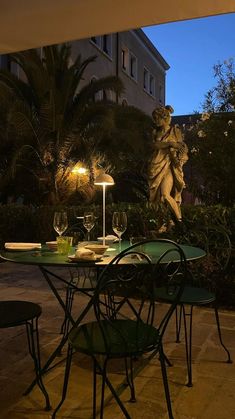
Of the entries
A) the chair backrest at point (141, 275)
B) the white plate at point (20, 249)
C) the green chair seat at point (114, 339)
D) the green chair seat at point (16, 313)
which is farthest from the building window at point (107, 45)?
the green chair seat at point (114, 339)

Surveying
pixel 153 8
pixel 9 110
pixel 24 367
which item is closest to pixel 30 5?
pixel 153 8

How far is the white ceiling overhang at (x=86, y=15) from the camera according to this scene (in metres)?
3.08

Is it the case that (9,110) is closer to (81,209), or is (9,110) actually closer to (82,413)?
(81,209)

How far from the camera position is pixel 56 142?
9.96 metres

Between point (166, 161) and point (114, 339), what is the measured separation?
426 cm

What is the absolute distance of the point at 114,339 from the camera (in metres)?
2.40

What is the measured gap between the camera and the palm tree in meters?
9.75

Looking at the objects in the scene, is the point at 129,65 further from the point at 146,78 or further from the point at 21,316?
the point at 21,316

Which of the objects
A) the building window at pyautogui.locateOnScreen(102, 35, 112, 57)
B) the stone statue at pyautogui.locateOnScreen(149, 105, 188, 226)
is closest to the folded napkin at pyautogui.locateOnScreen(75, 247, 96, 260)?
the stone statue at pyautogui.locateOnScreen(149, 105, 188, 226)

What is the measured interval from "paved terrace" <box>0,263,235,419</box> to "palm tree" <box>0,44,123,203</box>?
619 cm

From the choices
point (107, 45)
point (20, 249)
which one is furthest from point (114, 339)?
point (107, 45)

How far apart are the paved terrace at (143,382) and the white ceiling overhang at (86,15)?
8.45ft

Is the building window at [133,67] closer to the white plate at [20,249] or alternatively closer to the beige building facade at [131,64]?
the beige building facade at [131,64]

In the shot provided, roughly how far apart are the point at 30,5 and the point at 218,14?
1380mm
